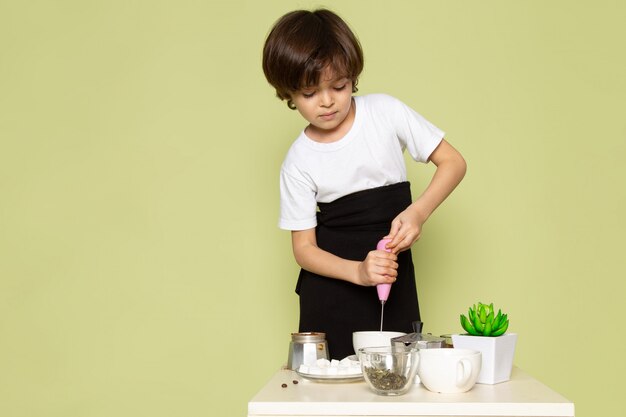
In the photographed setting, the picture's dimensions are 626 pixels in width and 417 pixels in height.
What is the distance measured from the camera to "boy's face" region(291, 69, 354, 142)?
1623 millimetres

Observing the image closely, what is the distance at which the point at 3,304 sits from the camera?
254cm

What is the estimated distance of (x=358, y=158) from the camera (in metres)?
1.70

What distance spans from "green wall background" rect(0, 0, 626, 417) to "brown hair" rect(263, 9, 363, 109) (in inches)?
31.6

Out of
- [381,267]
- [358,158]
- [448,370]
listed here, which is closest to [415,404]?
[448,370]

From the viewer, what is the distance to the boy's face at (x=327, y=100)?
5.32 feet

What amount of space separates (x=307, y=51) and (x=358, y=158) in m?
0.24

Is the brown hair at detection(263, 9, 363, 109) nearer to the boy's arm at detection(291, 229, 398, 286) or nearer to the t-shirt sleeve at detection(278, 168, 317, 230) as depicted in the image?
the t-shirt sleeve at detection(278, 168, 317, 230)

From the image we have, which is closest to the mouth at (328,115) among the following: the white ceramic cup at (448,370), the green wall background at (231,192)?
the white ceramic cup at (448,370)

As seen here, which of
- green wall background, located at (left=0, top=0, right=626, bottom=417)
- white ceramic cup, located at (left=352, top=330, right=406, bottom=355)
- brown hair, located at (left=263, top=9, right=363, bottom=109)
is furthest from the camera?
green wall background, located at (left=0, top=0, right=626, bottom=417)

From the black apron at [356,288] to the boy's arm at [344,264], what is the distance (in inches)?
1.8

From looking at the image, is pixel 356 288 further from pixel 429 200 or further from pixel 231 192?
pixel 231 192

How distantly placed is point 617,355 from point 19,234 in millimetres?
1784

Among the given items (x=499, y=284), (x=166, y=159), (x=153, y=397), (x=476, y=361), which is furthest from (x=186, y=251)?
(x=476, y=361)

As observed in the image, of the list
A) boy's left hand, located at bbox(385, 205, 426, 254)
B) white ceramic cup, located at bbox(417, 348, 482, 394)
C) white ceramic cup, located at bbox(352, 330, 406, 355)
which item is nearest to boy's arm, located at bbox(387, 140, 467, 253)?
boy's left hand, located at bbox(385, 205, 426, 254)
